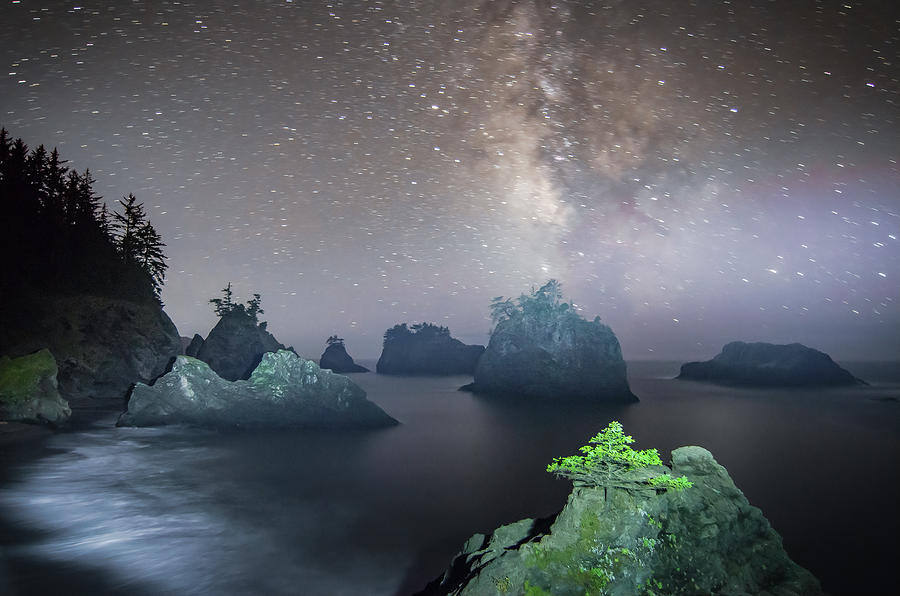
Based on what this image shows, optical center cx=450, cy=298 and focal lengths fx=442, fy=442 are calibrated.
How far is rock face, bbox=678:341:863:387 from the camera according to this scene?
10269 centimetres

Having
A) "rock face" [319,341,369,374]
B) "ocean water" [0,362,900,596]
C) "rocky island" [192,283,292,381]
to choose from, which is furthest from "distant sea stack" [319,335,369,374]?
"ocean water" [0,362,900,596]

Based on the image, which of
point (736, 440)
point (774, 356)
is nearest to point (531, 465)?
point (736, 440)

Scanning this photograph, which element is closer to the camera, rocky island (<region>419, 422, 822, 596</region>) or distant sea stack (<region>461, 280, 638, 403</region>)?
rocky island (<region>419, 422, 822, 596</region>)

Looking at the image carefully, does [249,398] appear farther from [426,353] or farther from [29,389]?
[426,353]

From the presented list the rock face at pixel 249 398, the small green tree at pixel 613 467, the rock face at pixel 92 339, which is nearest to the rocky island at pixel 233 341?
the rock face at pixel 92 339

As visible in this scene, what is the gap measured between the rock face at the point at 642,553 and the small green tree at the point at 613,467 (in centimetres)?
22

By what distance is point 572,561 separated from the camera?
8328mm

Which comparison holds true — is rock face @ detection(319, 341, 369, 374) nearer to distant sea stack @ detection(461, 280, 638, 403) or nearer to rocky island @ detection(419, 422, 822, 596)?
distant sea stack @ detection(461, 280, 638, 403)

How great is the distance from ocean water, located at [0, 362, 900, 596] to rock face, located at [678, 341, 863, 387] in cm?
7054

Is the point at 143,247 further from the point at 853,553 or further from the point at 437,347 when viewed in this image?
the point at 437,347

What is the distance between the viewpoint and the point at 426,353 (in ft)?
480

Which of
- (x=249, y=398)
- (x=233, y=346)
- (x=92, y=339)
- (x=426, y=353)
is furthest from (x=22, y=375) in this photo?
(x=426, y=353)

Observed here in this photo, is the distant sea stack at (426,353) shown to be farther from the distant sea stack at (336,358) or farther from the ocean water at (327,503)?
the ocean water at (327,503)

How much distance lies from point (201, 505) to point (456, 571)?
49.2 feet
